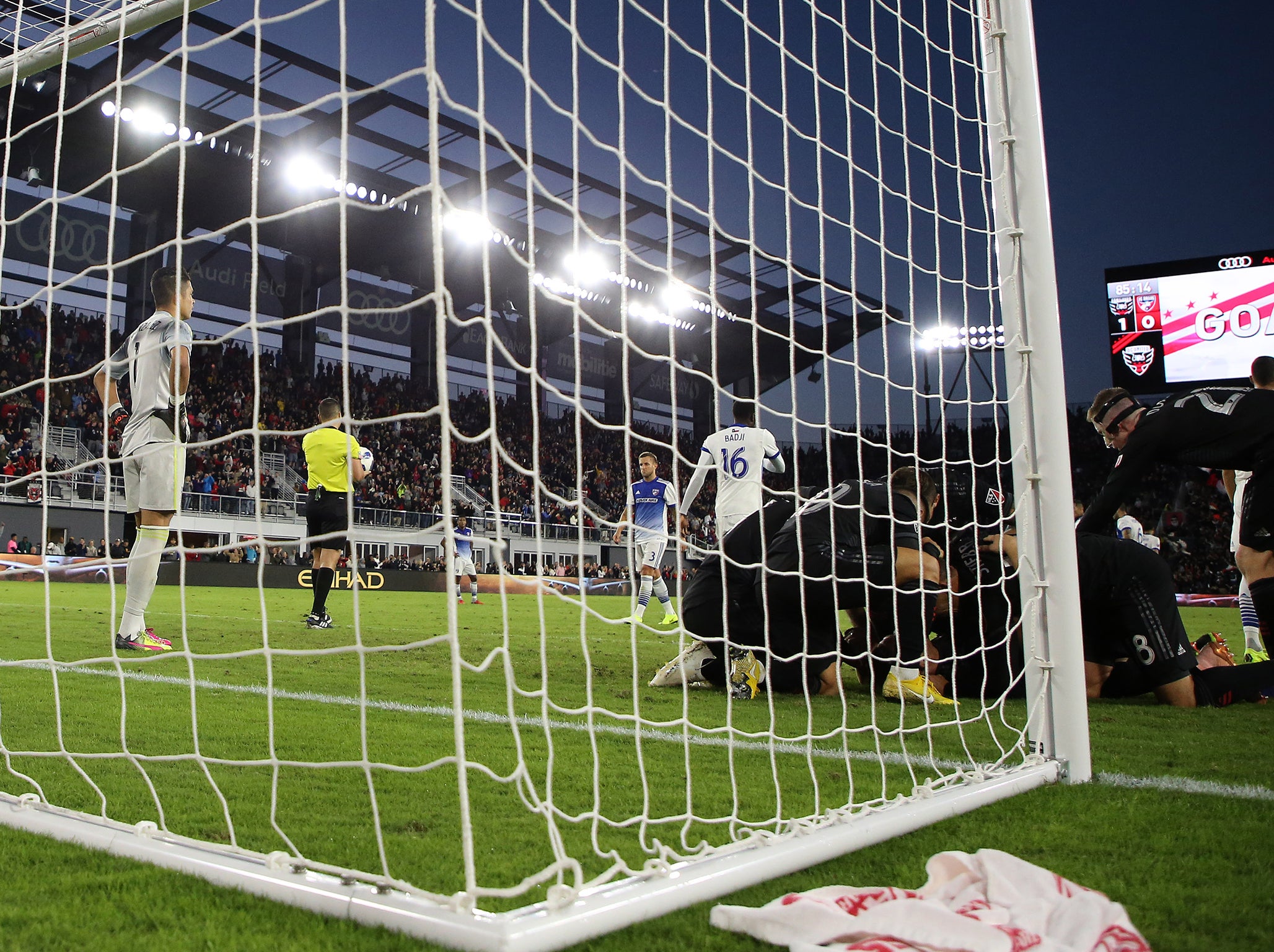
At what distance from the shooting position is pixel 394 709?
343cm

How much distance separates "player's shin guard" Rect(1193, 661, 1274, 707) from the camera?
4047mm

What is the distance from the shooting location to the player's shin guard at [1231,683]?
405 cm

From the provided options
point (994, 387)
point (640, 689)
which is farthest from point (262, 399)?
point (994, 387)

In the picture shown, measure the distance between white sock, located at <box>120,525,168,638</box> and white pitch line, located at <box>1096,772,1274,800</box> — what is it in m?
3.94

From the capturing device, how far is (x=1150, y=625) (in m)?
3.86

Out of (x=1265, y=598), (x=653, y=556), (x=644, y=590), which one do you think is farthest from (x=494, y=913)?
(x=644, y=590)

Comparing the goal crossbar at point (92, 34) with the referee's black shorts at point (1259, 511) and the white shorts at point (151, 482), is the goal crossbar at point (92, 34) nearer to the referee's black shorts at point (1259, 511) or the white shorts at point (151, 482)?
the white shorts at point (151, 482)

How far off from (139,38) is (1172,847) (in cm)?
1589

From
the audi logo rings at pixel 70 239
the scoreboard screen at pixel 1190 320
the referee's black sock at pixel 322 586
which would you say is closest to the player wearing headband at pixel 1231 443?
the referee's black sock at pixel 322 586

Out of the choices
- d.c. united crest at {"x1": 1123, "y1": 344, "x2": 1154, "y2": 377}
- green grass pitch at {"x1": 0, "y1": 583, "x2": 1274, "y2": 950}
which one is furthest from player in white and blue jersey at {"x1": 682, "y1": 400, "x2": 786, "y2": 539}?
d.c. united crest at {"x1": 1123, "y1": 344, "x2": 1154, "y2": 377}

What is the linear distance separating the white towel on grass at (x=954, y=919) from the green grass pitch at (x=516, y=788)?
8 centimetres

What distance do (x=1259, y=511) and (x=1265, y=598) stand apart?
397 millimetres

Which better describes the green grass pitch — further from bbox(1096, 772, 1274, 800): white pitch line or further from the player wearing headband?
the player wearing headband

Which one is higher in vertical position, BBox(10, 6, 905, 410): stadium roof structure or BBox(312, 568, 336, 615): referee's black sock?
BBox(10, 6, 905, 410): stadium roof structure
